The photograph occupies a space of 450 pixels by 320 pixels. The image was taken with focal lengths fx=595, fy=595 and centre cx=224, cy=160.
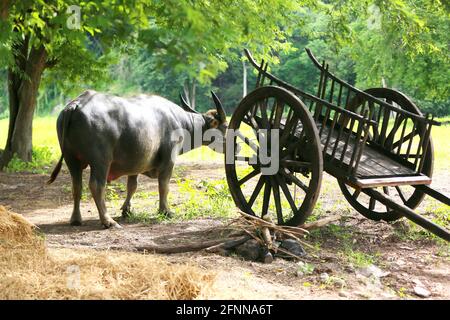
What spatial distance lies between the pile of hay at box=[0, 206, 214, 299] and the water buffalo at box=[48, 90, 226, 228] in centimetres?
194

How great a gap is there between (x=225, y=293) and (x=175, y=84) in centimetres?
4686

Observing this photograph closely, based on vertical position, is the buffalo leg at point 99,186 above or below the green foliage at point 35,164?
above

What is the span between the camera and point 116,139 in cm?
763

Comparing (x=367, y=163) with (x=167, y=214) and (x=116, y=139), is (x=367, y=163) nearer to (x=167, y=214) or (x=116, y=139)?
(x=167, y=214)

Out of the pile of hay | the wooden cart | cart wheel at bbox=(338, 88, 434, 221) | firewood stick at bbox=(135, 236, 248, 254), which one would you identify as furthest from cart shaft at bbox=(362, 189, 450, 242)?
the pile of hay

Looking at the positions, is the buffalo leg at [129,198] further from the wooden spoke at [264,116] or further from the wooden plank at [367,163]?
the wooden plank at [367,163]

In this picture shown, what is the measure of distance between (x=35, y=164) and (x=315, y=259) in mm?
10758

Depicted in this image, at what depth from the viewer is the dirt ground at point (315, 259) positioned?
5117 millimetres

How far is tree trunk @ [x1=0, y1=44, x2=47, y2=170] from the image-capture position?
562 inches

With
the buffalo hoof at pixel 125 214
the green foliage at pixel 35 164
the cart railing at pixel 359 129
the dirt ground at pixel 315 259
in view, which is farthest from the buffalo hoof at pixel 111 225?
the green foliage at pixel 35 164

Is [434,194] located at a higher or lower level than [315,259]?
higher

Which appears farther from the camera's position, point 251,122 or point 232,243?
point 251,122

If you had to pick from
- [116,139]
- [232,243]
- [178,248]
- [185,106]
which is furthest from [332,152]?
[185,106]

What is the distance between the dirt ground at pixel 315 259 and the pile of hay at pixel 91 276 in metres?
0.30
